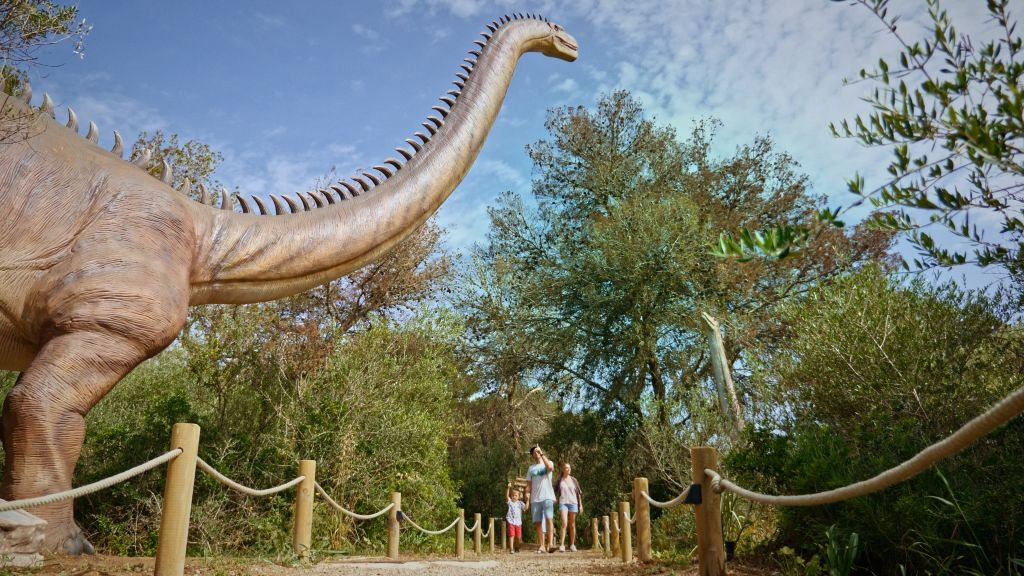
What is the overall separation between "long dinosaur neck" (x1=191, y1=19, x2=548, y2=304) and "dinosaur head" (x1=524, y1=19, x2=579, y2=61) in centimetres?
70

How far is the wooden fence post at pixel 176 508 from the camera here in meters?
3.33

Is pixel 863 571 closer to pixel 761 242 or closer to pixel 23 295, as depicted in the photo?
pixel 761 242

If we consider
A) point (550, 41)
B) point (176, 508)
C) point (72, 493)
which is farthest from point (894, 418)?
point (72, 493)

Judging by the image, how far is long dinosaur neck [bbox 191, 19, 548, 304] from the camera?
5047 mm

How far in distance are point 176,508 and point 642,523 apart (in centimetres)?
397

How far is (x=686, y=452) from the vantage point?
441 inches

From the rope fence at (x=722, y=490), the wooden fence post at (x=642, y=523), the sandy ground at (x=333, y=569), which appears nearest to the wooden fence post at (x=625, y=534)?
the rope fence at (x=722, y=490)

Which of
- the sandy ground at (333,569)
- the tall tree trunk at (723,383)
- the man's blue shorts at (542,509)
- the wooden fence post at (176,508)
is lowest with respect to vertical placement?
the sandy ground at (333,569)

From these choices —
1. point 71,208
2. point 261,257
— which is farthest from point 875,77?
point 71,208

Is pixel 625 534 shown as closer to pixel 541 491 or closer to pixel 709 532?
pixel 541 491

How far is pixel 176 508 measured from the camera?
3.36m

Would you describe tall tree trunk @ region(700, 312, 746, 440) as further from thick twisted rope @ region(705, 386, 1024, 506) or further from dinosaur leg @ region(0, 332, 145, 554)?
dinosaur leg @ region(0, 332, 145, 554)

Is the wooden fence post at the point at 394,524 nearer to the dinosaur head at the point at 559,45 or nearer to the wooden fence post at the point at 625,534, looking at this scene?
the wooden fence post at the point at 625,534

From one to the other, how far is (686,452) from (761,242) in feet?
33.2
